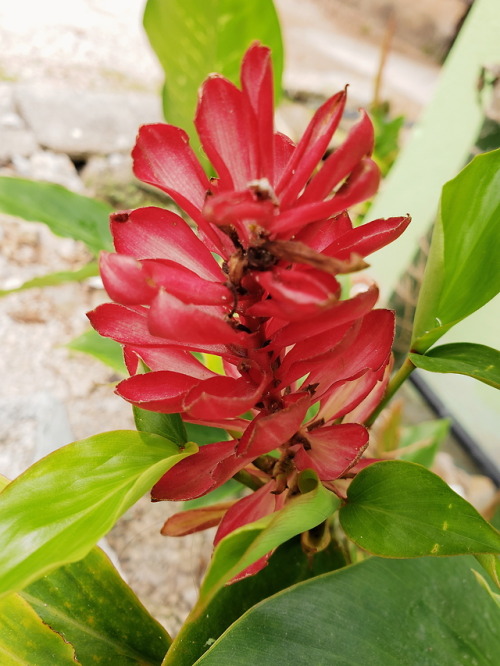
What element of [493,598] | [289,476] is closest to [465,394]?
[493,598]

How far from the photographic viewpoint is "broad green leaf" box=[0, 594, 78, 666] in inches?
18.2

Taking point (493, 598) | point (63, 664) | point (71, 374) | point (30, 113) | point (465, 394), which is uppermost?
point (493, 598)

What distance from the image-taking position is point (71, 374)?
1.52 m

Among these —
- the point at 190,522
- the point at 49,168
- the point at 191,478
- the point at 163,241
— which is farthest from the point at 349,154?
the point at 49,168

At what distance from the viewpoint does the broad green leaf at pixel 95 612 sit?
51 centimetres

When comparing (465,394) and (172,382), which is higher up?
(172,382)

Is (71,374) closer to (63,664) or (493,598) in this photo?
(63,664)

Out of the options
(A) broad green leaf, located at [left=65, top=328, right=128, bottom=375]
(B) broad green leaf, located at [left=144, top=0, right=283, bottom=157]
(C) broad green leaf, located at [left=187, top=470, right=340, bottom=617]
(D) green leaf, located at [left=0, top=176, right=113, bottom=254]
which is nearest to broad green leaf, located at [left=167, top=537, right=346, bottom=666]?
(C) broad green leaf, located at [left=187, top=470, right=340, bottom=617]

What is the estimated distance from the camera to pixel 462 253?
1.53ft

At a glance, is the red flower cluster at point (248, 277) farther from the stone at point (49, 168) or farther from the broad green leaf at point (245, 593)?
the stone at point (49, 168)

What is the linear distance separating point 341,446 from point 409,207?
1.30 m

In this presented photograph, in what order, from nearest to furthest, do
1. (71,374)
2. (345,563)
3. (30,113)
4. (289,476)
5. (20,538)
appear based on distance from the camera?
(20,538) < (289,476) < (345,563) < (71,374) < (30,113)

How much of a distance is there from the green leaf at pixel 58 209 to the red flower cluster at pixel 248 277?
1.73ft

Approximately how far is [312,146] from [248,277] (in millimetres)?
85
